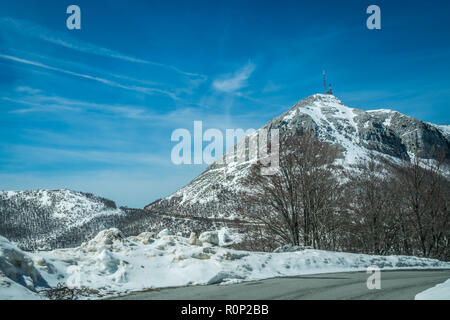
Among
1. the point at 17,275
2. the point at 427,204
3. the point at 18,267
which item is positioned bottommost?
the point at 17,275

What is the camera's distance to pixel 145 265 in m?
10.1

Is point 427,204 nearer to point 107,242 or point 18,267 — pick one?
point 107,242

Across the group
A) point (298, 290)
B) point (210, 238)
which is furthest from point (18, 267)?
point (210, 238)

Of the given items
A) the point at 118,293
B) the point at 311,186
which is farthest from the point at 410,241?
the point at 118,293

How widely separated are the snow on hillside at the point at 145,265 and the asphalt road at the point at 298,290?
796mm

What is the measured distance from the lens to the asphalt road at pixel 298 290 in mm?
7578

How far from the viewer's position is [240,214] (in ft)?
75.8

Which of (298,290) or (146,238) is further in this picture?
(146,238)

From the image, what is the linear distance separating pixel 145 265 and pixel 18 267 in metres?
3.35

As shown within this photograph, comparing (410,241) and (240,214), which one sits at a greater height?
(240,214)

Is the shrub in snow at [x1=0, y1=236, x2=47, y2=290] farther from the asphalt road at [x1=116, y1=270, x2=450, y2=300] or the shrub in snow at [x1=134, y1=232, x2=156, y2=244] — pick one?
the shrub in snow at [x1=134, y1=232, x2=156, y2=244]

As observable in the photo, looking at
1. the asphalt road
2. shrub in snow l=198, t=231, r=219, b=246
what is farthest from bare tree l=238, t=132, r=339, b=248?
the asphalt road
